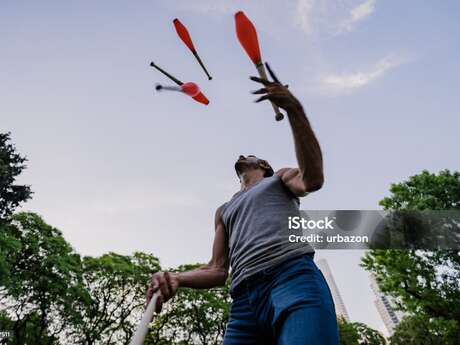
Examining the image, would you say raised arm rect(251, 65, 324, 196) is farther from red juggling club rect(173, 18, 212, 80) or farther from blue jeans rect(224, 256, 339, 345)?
red juggling club rect(173, 18, 212, 80)

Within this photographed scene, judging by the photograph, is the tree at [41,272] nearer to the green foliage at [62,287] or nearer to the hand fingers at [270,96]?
the green foliage at [62,287]

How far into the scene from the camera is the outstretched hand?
183 cm

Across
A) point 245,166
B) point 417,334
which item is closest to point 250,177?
point 245,166

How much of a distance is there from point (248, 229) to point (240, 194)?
1.41 feet

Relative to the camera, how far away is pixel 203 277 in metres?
2.38

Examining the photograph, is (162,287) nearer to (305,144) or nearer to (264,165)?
(305,144)

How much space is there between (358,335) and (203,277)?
4550cm

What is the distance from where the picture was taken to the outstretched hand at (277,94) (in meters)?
1.83

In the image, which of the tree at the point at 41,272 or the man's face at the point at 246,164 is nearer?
the man's face at the point at 246,164

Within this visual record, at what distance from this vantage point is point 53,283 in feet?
59.0

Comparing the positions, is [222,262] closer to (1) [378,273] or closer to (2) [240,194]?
(2) [240,194]

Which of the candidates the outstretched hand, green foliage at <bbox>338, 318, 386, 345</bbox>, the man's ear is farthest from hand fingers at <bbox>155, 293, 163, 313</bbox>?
green foliage at <bbox>338, 318, 386, 345</bbox>

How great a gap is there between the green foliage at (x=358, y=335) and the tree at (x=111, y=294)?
76.0 ft

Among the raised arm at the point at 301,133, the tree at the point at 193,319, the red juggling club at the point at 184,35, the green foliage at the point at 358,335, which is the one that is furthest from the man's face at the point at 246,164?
the green foliage at the point at 358,335
